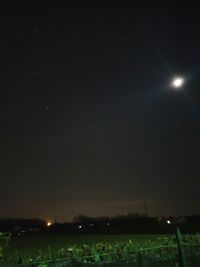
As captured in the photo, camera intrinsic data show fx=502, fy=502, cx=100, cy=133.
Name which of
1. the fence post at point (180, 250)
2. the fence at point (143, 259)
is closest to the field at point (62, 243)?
the fence at point (143, 259)

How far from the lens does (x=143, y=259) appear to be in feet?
37.8

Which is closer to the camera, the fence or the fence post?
the fence

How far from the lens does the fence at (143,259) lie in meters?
10.4

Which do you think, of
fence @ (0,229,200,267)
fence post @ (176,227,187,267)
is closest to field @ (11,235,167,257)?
fence @ (0,229,200,267)

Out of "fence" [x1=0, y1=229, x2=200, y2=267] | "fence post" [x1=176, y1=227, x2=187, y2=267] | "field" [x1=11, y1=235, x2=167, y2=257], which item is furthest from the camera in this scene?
"field" [x1=11, y1=235, x2=167, y2=257]

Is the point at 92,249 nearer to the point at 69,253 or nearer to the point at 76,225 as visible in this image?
the point at 69,253

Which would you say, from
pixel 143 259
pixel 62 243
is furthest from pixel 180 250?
pixel 62 243

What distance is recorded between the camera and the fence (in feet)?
34.0

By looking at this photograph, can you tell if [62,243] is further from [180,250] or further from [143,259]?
[180,250]

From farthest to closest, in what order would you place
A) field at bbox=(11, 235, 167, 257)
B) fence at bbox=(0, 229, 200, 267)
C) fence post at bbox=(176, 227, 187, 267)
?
field at bbox=(11, 235, 167, 257) < fence post at bbox=(176, 227, 187, 267) < fence at bbox=(0, 229, 200, 267)

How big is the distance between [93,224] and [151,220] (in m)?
11.9

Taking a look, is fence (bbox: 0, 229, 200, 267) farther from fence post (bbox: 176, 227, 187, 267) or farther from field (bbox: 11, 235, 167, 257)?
field (bbox: 11, 235, 167, 257)

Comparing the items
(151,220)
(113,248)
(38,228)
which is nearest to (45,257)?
(113,248)

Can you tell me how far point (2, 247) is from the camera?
1213 cm
